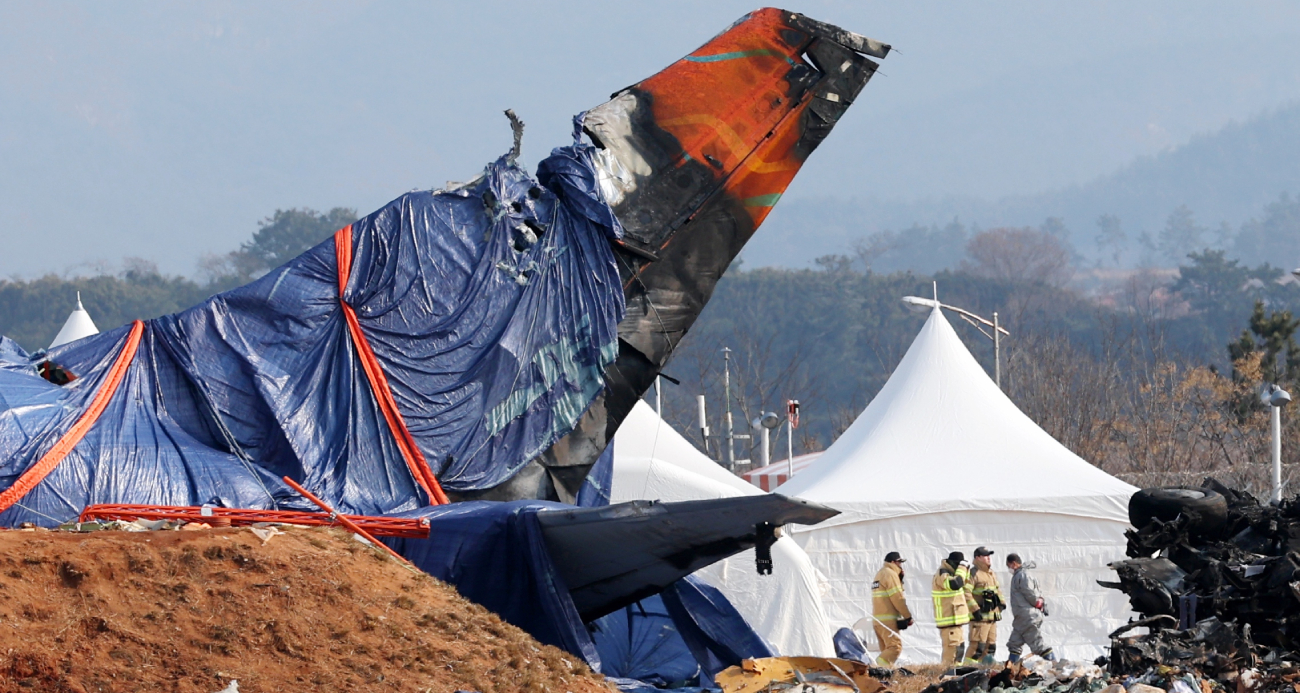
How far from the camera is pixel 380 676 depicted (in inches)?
281

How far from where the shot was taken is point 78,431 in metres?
9.64

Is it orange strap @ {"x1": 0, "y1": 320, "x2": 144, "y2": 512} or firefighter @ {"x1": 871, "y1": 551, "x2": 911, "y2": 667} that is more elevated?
orange strap @ {"x1": 0, "y1": 320, "x2": 144, "y2": 512}

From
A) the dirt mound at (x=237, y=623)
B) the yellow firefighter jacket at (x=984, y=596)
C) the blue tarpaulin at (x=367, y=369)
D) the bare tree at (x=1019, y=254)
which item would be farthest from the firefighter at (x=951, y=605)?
the bare tree at (x=1019, y=254)

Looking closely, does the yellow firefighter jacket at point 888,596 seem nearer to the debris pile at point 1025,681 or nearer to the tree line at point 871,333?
the debris pile at point 1025,681

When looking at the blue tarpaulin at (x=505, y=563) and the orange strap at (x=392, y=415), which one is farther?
the orange strap at (x=392, y=415)

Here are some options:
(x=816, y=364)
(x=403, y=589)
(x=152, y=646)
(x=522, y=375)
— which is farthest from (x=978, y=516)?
(x=816, y=364)

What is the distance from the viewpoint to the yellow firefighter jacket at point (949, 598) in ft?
49.9

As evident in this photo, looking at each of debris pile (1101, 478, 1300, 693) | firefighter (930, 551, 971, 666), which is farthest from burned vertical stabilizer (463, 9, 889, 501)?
firefighter (930, 551, 971, 666)

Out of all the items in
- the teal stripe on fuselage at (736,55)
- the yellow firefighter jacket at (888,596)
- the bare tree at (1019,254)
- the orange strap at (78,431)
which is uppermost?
the bare tree at (1019,254)

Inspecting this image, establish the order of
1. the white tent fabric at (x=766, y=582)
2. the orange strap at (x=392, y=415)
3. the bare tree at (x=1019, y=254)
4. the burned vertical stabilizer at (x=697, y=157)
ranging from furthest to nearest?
the bare tree at (x=1019, y=254) < the white tent fabric at (x=766, y=582) < the burned vertical stabilizer at (x=697, y=157) < the orange strap at (x=392, y=415)

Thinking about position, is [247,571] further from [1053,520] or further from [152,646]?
[1053,520]

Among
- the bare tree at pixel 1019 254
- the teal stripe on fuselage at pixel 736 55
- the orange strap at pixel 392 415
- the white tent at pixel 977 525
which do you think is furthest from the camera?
the bare tree at pixel 1019 254

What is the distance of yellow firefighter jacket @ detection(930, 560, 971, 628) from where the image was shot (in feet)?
49.9

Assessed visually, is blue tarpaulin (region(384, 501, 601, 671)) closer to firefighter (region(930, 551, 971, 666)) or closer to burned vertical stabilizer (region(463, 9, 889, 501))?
burned vertical stabilizer (region(463, 9, 889, 501))
